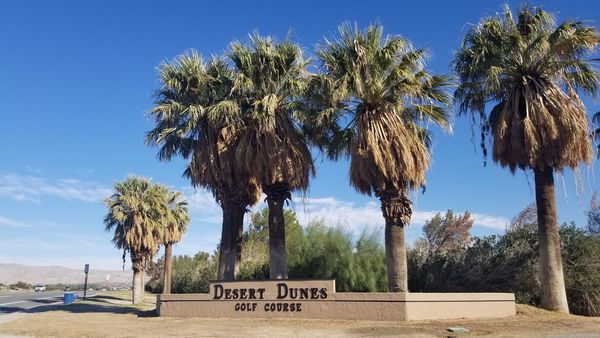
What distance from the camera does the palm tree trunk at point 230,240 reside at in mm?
23078

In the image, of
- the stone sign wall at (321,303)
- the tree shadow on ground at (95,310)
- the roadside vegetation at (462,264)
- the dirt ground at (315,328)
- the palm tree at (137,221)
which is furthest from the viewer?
the palm tree at (137,221)

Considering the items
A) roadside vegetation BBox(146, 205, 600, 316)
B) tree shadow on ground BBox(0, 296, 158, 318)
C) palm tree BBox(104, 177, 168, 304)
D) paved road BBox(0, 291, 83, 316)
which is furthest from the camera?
palm tree BBox(104, 177, 168, 304)

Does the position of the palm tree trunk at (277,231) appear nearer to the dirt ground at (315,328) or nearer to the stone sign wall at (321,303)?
the stone sign wall at (321,303)

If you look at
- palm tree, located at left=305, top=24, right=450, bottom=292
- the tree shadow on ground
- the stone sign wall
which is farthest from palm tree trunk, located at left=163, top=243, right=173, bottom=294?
palm tree, located at left=305, top=24, right=450, bottom=292


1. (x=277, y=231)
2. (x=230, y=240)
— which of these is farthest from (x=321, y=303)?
(x=230, y=240)

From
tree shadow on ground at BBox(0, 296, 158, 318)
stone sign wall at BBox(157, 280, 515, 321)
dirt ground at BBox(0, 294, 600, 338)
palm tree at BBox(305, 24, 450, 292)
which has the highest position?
palm tree at BBox(305, 24, 450, 292)

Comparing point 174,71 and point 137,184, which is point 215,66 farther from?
point 137,184

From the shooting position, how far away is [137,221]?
40.3 meters

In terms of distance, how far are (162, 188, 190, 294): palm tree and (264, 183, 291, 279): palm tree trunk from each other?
22780 millimetres

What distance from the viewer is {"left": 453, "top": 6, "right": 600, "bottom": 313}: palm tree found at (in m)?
19.2

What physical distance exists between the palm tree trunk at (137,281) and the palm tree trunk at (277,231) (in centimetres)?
2226

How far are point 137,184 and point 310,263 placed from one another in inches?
784

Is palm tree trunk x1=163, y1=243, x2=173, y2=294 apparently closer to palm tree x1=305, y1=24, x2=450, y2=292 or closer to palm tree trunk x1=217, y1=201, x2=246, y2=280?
palm tree trunk x1=217, y1=201, x2=246, y2=280

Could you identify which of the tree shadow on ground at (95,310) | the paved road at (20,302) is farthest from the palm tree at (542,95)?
the paved road at (20,302)
